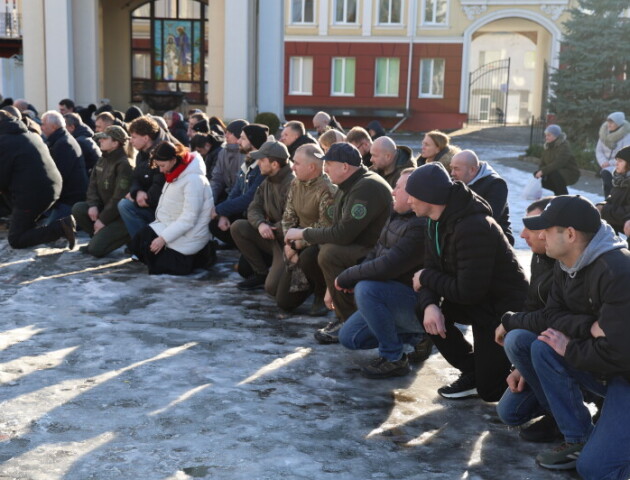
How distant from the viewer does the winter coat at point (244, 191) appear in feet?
29.7

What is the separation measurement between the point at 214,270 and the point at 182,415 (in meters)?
4.35

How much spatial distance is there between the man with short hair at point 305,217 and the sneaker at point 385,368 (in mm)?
1581

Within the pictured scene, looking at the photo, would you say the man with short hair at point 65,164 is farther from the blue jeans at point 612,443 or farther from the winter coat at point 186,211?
the blue jeans at point 612,443

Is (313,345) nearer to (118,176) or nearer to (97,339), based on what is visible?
(97,339)

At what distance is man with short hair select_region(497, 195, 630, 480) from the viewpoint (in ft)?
13.0

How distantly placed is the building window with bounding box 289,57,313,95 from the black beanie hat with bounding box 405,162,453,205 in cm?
3451

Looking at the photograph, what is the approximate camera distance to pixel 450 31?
37.6 m

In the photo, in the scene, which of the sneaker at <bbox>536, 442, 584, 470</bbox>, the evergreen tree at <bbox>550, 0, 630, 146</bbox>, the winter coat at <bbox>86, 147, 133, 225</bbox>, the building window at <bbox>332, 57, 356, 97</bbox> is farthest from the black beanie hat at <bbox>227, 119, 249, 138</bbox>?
the building window at <bbox>332, 57, 356, 97</bbox>

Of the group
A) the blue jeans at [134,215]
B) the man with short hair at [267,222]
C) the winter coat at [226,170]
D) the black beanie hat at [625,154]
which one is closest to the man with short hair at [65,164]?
the blue jeans at [134,215]

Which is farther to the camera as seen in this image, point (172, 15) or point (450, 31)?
point (450, 31)

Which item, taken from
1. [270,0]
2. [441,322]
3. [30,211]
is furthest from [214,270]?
[270,0]

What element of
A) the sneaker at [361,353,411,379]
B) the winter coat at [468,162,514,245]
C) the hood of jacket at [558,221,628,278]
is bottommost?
the sneaker at [361,353,411,379]

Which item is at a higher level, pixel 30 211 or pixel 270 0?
pixel 270 0

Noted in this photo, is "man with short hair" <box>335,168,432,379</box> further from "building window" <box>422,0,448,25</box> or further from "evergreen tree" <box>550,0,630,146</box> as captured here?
"building window" <box>422,0,448,25</box>
